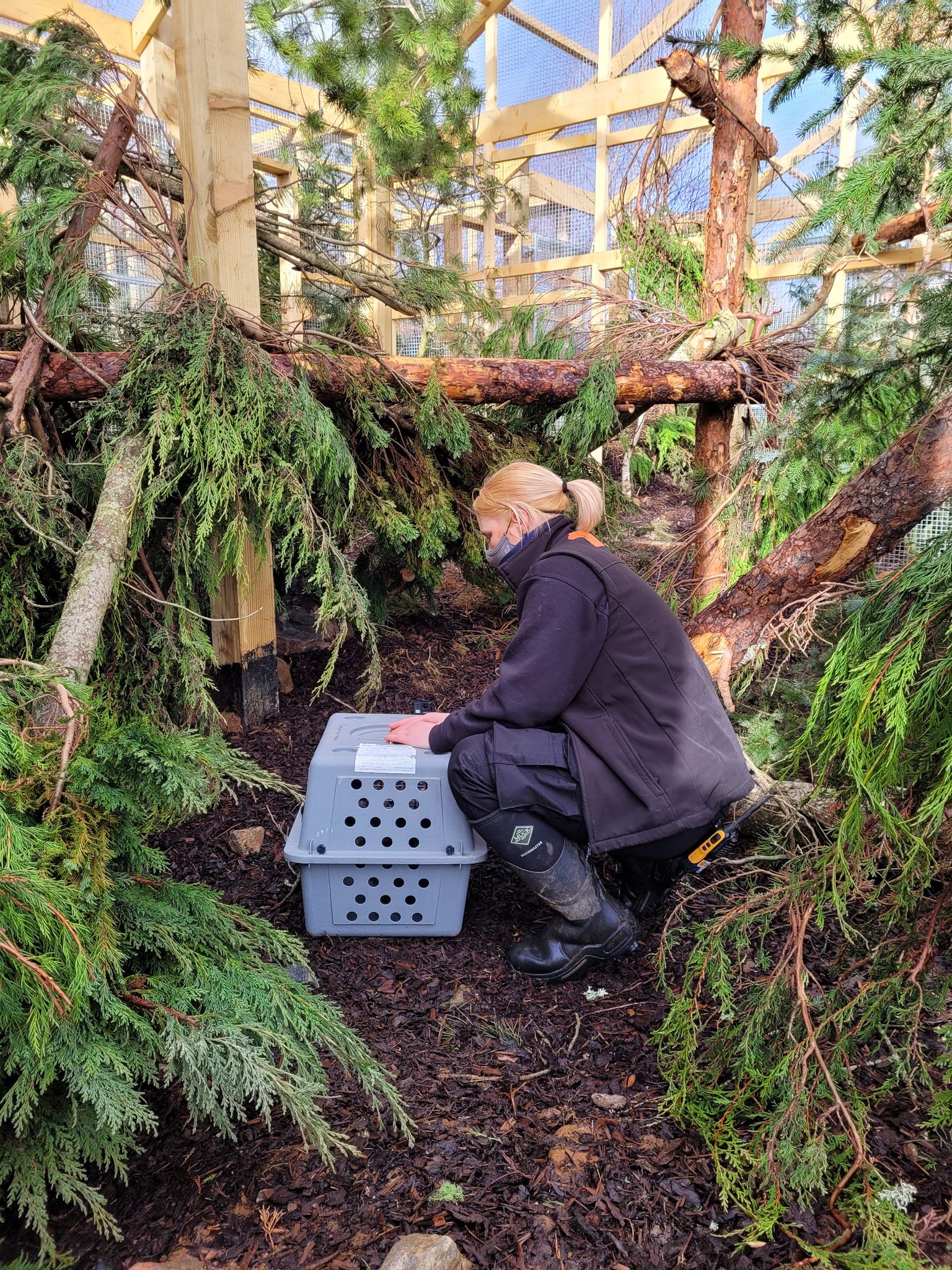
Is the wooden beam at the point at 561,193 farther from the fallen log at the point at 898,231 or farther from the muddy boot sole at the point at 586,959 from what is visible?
the muddy boot sole at the point at 586,959

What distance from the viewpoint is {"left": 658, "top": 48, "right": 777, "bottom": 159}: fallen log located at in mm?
4559

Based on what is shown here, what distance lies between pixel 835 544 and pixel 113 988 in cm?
237

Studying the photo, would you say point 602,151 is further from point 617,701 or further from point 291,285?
point 617,701

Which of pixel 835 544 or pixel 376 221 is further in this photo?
pixel 376 221

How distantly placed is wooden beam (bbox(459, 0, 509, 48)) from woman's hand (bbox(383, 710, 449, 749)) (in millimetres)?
7127

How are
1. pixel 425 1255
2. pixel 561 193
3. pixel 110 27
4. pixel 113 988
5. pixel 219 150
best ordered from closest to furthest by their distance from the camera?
pixel 425 1255 < pixel 113 988 < pixel 219 150 < pixel 110 27 < pixel 561 193

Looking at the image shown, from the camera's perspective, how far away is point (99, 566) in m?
2.55

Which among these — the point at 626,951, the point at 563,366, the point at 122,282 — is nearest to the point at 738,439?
the point at 563,366

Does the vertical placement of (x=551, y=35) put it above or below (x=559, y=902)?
above

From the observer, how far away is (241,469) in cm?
298

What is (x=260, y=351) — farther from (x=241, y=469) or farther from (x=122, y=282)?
(x=122, y=282)

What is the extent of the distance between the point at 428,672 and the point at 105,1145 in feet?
9.70

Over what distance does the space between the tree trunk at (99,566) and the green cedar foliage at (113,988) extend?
0.47 meters

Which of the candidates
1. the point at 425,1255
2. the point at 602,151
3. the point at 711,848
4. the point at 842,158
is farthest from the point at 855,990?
the point at 602,151
